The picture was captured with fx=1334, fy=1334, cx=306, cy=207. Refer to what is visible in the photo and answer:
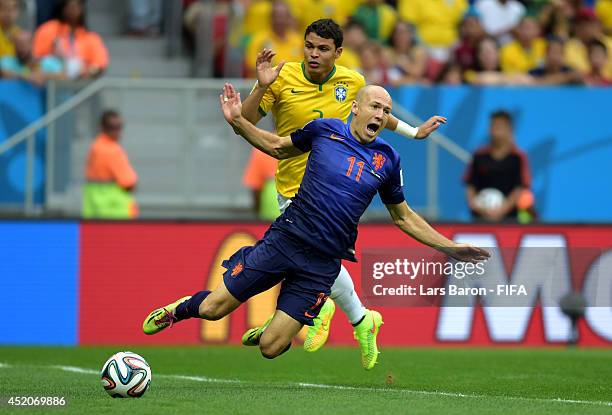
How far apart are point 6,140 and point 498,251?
24.2ft

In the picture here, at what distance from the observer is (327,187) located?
980cm

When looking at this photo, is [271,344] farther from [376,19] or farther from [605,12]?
[605,12]

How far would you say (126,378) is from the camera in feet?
29.8

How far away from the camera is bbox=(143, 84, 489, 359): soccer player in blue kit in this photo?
9.79 meters

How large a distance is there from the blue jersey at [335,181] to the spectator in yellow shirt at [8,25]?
8.35 m

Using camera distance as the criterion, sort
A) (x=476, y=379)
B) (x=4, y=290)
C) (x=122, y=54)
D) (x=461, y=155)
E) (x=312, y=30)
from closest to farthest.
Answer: (x=312, y=30) → (x=476, y=379) → (x=4, y=290) → (x=461, y=155) → (x=122, y=54)

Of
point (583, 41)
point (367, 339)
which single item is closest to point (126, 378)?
point (367, 339)

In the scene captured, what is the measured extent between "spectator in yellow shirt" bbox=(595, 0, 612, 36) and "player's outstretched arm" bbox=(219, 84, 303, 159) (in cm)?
1196

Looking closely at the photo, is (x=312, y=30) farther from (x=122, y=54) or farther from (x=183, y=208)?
(x=122, y=54)

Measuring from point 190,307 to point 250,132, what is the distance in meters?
1.42

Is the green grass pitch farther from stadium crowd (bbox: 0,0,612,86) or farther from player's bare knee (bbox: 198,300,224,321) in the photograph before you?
stadium crowd (bbox: 0,0,612,86)

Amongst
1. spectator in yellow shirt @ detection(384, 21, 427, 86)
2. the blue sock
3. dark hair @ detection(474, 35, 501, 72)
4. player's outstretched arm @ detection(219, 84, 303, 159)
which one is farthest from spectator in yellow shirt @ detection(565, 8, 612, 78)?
the blue sock

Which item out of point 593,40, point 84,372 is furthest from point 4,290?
point 593,40

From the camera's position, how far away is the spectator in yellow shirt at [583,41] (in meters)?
19.1
